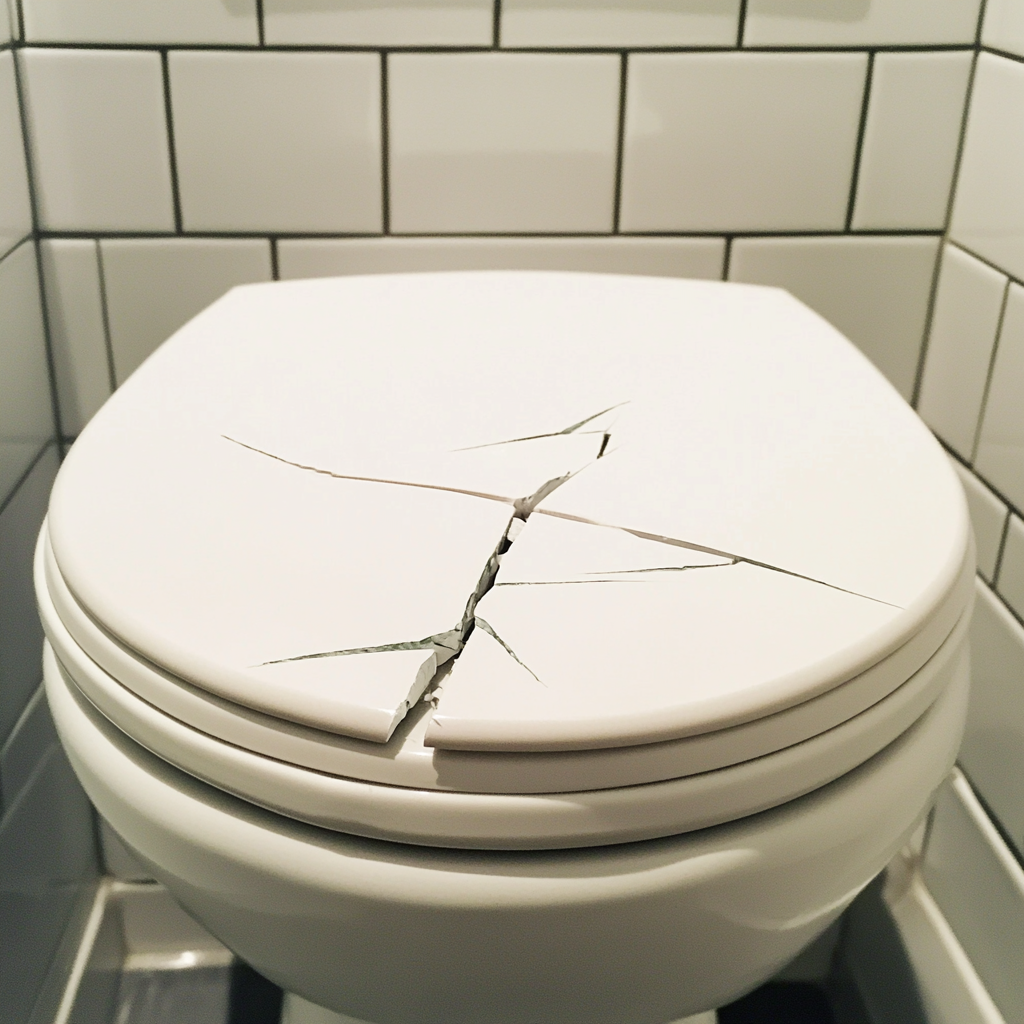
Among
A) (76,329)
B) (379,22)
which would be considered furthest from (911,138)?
(76,329)

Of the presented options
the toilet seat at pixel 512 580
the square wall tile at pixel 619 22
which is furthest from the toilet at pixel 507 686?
the square wall tile at pixel 619 22

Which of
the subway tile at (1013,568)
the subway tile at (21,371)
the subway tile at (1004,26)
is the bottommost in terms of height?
the subway tile at (1013,568)

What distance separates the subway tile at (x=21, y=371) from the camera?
2.39 ft

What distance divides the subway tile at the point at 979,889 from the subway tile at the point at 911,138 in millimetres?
437

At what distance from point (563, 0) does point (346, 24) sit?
0.51ft

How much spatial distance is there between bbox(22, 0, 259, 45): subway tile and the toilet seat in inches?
12.5

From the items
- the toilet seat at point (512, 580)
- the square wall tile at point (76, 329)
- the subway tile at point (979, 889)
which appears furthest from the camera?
the square wall tile at point (76, 329)

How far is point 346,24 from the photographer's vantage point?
29.0 inches

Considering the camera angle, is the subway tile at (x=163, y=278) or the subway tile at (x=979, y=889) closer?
the subway tile at (x=979, y=889)

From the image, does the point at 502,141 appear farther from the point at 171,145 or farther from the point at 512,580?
the point at 512,580

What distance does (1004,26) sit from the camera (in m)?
0.73

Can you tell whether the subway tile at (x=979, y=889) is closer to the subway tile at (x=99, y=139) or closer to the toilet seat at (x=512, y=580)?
the toilet seat at (x=512, y=580)

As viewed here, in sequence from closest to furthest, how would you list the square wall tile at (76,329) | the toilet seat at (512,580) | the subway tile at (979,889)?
the toilet seat at (512,580) → the subway tile at (979,889) → the square wall tile at (76,329)

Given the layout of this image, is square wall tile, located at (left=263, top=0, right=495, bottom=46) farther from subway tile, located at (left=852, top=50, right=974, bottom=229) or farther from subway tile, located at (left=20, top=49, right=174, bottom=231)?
subway tile, located at (left=852, top=50, right=974, bottom=229)
